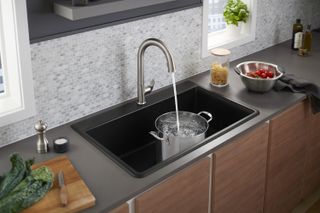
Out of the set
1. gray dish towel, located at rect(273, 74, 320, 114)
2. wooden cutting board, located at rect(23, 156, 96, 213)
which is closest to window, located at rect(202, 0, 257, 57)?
gray dish towel, located at rect(273, 74, 320, 114)

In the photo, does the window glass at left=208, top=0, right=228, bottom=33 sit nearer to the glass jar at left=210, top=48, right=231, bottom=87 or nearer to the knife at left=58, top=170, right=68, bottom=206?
the glass jar at left=210, top=48, right=231, bottom=87

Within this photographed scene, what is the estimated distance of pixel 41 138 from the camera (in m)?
1.93

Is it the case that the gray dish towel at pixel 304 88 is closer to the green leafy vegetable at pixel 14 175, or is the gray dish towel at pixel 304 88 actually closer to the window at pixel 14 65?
the window at pixel 14 65

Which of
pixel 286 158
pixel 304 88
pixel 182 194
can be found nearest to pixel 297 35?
pixel 304 88

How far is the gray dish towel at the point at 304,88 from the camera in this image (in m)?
2.47

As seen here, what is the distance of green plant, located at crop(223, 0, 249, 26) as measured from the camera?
290 centimetres

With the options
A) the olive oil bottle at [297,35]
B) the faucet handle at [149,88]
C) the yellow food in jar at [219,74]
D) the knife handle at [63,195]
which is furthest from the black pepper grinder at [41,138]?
the olive oil bottle at [297,35]

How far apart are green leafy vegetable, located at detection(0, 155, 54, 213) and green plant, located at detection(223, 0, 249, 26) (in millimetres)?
1661

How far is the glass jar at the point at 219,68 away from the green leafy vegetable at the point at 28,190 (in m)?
1.15

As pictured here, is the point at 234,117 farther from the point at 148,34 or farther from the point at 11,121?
the point at 11,121

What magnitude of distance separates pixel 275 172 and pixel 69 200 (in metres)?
1.27

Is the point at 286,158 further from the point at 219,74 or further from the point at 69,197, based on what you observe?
the point at 69,197

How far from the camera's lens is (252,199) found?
2396 mm

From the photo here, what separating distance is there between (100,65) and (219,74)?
0.69 m
